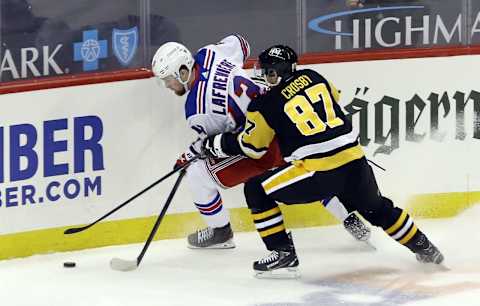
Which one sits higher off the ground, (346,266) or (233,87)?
(233,87)

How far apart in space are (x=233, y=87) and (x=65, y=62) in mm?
796

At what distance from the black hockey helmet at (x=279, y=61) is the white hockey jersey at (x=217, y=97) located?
325 mm

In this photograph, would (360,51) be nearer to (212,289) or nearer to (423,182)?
(423,182)

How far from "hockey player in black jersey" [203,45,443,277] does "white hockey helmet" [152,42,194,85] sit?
384 mm

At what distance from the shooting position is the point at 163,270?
466cm

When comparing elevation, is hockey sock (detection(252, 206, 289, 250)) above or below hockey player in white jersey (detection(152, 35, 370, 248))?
below

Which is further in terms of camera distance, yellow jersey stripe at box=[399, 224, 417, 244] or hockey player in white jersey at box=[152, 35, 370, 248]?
hockey player in white jersey at box=[152, 35, 370, 248]

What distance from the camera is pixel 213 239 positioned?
16.4ft

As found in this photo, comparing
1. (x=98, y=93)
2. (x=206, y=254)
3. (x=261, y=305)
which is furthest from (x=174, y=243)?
(x=261, y=305)

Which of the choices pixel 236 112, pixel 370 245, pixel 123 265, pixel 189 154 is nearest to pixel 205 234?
pixel 189 154

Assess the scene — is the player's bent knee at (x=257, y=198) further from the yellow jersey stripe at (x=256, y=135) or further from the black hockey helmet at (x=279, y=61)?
the black hockey helmet at (x=279, y=61)

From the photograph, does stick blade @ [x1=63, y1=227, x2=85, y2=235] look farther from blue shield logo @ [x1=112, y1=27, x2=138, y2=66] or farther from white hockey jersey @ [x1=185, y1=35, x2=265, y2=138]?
blue shield logo @ [x1=112, y1=27, x2=138, y2=66]

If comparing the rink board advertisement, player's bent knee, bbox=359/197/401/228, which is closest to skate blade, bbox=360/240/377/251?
the rink board advertisement

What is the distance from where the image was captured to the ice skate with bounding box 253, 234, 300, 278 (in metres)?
4.47
